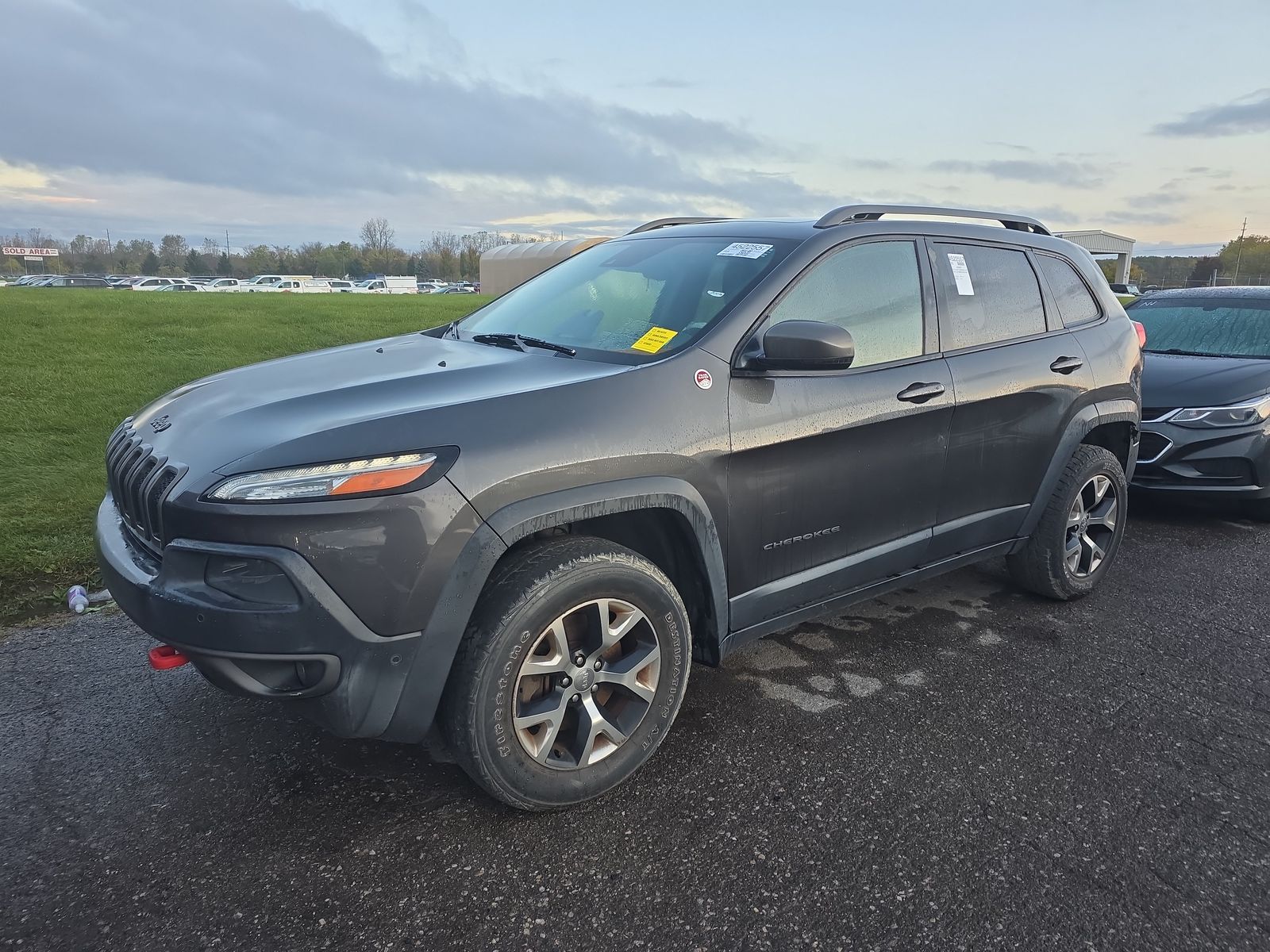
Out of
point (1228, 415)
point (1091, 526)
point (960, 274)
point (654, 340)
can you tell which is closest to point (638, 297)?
point (654, 340)

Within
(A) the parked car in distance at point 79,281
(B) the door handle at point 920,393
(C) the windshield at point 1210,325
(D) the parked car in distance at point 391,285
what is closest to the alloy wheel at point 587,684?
(B) the door handle at point 920,393

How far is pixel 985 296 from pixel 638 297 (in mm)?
1598

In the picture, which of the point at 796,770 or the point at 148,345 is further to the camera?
the point at 148,345

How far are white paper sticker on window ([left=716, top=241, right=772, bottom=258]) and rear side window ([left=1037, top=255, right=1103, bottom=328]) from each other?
1.72 m

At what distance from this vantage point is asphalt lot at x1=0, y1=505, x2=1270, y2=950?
2154 mm

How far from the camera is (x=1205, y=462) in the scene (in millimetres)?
5559

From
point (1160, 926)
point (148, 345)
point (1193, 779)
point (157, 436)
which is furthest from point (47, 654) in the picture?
point (148, 345)

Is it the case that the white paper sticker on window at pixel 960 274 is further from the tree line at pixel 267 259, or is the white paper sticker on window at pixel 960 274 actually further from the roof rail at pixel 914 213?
the tree line at pixel 267 259

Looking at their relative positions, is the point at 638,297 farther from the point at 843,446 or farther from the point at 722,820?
the point at 722,820

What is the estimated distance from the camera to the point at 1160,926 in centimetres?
215

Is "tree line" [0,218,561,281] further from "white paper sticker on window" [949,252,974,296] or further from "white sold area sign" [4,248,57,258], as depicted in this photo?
"white paper sticker on window" [949,252,974,296]

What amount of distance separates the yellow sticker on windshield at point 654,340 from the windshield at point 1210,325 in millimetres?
5193

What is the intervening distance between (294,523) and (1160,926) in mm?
2409

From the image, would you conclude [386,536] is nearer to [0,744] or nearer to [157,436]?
[157,436]
